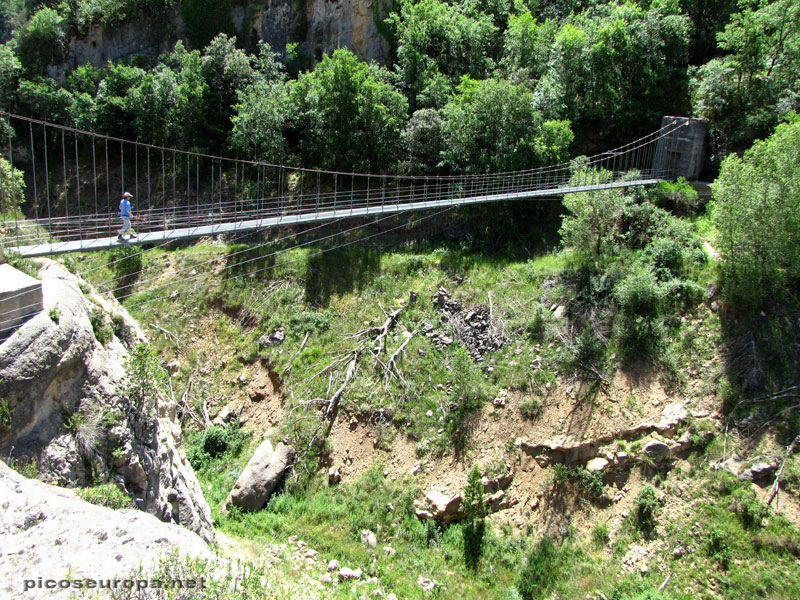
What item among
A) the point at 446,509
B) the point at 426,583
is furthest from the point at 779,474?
the point at 426,583

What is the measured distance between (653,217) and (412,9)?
1308 centimetres

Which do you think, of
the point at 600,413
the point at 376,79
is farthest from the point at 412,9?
the point at 600,413

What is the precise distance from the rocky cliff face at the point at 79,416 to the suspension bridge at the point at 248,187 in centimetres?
212

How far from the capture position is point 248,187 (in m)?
21.8

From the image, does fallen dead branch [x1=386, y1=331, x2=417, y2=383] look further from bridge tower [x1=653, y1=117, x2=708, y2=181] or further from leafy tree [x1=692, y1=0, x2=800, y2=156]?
leafy tree [x1=692, y1=0, x2=800, y2=156]

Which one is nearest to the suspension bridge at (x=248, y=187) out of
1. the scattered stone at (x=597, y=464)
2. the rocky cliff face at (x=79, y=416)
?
the rocky cliff face at (x=79, y=416)

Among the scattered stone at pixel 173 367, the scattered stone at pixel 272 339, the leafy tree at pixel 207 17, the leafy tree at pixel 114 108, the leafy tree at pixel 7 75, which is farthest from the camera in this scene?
the leafy tree at pixel 207 17

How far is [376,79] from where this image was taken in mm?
21000

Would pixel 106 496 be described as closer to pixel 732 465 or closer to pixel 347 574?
pixel 347 574

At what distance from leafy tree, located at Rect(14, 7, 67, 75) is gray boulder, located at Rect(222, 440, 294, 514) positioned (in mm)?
25095

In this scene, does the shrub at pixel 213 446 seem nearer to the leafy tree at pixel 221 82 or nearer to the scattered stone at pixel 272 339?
the scattered stone at pixel 272 339

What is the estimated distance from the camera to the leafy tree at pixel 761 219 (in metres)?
12.1

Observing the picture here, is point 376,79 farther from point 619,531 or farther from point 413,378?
point 619,531

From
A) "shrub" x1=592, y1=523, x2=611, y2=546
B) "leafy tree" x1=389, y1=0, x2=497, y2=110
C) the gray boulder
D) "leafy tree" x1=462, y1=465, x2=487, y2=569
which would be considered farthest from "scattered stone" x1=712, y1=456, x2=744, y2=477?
"leafy tree" x1=389, y1=0, x2=497, y2=110
